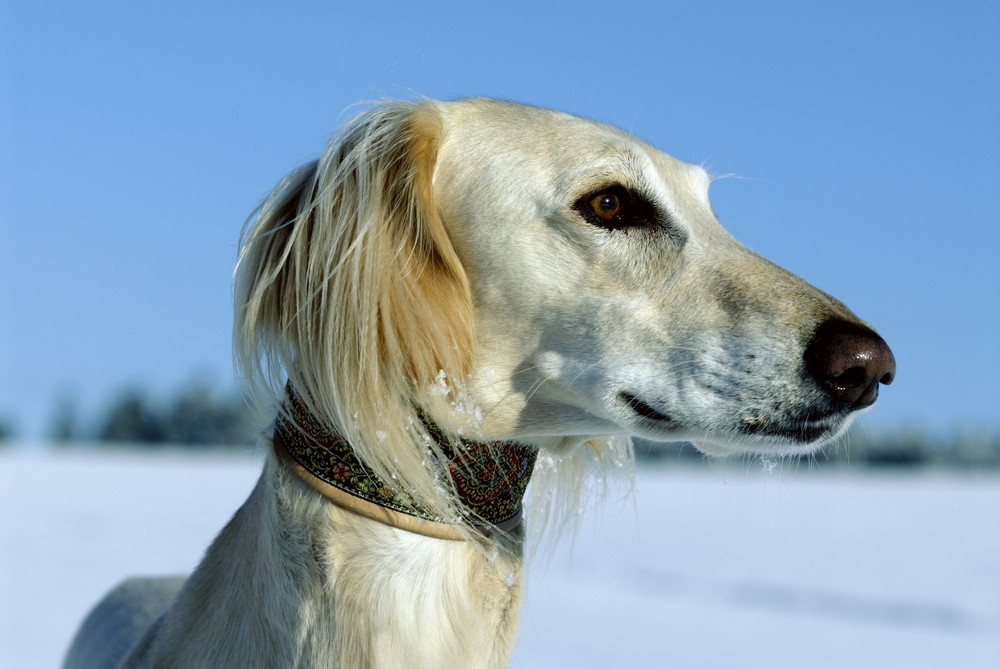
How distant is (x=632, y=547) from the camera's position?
11.0 m

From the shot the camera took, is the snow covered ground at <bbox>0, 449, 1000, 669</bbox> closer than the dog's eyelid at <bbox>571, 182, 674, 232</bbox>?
No

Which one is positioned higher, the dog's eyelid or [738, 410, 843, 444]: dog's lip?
the dog's eyelid

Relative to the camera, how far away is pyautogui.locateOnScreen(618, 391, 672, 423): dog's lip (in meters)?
2.09

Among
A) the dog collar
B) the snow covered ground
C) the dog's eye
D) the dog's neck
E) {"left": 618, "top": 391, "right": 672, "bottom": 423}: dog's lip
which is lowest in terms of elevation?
the snow covered ground

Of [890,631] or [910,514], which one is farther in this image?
[910,514]

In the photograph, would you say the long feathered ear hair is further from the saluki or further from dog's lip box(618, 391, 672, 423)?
dog's lip box(618, 391, 672, 423)

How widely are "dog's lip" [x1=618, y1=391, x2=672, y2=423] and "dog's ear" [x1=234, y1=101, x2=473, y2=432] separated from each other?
0.35 metres

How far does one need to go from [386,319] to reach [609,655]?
4445 mm

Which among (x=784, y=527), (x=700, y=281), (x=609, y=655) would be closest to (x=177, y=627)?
(x=700, y=281)

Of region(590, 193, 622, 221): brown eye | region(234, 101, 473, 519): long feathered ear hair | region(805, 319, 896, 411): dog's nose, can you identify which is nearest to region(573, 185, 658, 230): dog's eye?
region(590, 193, 622, 221): brown eye

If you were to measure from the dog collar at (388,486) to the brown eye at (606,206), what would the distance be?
55cm

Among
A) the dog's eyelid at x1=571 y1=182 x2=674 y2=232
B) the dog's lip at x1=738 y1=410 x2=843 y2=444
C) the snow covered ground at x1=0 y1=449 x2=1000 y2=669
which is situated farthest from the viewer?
the snow covered ground at x1=0 y1=449 x2=1000 y2=669

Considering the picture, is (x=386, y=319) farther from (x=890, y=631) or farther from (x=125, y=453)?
(x=125, y=453)

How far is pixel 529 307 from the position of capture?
213 centimetres
